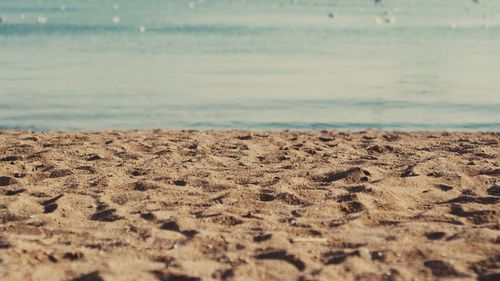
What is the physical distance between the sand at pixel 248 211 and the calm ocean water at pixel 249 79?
17.1 feet

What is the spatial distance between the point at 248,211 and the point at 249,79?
1418 centimetres

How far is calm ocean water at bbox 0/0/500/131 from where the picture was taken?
51.9 ft

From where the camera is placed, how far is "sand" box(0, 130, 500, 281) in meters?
5.65

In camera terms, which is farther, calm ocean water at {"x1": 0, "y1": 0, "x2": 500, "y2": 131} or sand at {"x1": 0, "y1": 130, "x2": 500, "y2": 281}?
calm ocean water at {"x1": 0, "y1": 0, "x2": 500, "y2": 131}

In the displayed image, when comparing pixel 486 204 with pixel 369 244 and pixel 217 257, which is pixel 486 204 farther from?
pixel 217 257

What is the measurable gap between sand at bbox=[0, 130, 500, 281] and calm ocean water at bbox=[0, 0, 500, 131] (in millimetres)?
5201

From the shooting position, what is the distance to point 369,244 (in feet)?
19.9

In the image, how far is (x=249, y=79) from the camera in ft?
69.0

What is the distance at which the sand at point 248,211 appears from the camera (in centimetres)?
565

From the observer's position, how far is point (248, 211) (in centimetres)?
700

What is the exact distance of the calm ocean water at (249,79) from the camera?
51.9 feet

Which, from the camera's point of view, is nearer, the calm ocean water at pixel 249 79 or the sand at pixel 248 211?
the sand at pixel 248 211

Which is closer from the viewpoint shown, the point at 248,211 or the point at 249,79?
the point at 248,211

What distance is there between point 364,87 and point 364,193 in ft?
40.6
